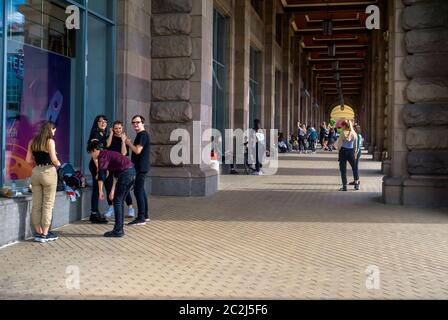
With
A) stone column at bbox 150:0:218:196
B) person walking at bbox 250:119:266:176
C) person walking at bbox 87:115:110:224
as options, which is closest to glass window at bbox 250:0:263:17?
person walking at bbox 250:119:266:176

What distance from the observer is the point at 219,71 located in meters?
18.3

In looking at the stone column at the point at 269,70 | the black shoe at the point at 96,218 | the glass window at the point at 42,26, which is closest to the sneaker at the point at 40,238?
the black shoe at the point at 96,218

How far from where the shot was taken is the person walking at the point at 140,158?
8.76 m

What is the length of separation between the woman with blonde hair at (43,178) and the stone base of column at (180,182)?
5.17 meters

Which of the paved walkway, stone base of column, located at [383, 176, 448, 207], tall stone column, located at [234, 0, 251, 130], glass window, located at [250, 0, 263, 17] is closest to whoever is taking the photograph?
the paved walkway

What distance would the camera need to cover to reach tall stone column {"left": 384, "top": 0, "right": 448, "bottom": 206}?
11.2 m

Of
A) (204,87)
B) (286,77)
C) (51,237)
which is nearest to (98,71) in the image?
(204,87)

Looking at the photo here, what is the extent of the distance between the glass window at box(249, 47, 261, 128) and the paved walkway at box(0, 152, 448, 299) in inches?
519

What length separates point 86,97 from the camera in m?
10.9

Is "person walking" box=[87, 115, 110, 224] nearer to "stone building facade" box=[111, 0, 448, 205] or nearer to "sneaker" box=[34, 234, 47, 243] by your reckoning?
"sneaker" box=[34, 234, 47, 243]

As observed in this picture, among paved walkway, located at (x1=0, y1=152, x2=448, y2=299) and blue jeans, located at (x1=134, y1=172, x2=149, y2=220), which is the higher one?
blue jeans, located at (x1=134, y1=172, x2=149, y2=220)

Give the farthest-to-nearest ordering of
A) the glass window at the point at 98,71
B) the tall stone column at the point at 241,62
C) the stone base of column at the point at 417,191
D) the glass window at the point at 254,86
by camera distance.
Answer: the glass window at the point at 254,86 < the tall stone column at the point at 241,62 < the stone base of column at the point at 417,191 < the glass window at the point at 98,71

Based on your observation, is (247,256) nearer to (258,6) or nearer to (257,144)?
(257,144)

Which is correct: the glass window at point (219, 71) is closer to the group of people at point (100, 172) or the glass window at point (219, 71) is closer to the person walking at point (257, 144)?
the person walking at point (257, 144)
